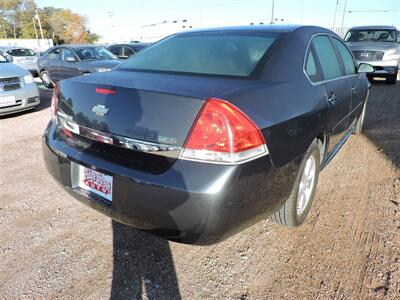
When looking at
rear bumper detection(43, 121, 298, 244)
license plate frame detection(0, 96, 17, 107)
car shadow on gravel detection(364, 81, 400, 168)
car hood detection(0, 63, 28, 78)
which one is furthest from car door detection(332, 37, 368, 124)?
car hood detection(0, 63, 28, 78)

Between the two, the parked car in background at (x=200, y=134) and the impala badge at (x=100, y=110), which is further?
the impala badge at (x=100, y=110)

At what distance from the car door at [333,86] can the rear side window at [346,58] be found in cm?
22

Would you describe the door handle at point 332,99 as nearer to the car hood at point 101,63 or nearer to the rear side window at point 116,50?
the car hood at point 101,63

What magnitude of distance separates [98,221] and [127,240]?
0.42 metres

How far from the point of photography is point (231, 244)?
2.62m

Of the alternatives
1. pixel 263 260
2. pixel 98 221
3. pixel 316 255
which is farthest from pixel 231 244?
pixel 98 221

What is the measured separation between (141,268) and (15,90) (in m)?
5.75

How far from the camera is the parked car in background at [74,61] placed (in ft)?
29.2

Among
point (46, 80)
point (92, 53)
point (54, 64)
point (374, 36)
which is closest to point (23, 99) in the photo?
point (92, 53)

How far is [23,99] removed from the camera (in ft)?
22.2

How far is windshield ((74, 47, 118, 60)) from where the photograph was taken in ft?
31.1

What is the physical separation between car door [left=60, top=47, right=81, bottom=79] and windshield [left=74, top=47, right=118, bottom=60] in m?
0.17

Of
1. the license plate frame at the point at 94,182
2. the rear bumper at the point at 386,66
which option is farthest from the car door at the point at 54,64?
the rear bumper at the point at 386,66

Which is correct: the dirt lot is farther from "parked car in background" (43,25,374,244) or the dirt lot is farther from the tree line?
the tree line
